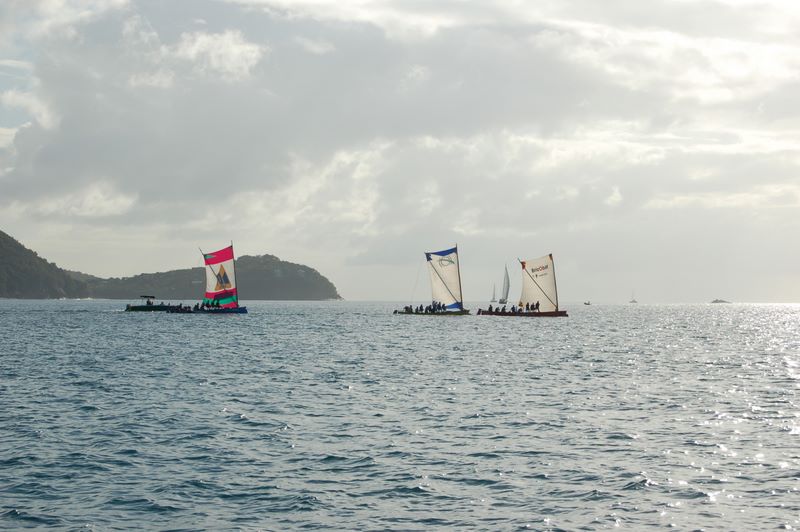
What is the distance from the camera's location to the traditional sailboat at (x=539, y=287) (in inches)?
5704

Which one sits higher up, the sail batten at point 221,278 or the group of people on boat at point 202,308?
the sail batten at point 221,278

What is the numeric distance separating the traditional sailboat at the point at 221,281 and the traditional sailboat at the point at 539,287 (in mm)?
50863

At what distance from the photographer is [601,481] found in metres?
25.7

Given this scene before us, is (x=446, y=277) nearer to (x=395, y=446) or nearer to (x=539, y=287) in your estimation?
(x=539, y=287)

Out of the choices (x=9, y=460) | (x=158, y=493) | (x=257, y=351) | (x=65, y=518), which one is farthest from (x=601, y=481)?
(x=257, y=351)

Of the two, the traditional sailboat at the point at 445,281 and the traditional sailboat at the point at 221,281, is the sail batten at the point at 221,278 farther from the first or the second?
the traditional sailboat at the point at 445,281

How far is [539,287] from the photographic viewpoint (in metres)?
150

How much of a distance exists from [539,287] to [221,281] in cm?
5722

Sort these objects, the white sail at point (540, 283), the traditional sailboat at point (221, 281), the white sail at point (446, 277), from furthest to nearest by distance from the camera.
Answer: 1. the white sail at point (446, 277)
2. the white sail at point (540, 283)
3. the traditional sailboat at point (221, 281)

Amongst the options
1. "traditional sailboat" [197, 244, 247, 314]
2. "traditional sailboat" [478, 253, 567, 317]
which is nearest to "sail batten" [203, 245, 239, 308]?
"traditional sailboat" [197, 244, 247, 314]

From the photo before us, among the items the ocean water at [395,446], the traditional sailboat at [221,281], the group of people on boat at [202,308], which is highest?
the traditional sailboat at [221,281]

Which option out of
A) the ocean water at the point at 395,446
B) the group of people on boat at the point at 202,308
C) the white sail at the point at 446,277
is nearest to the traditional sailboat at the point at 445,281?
the white sail at the point at 446,277

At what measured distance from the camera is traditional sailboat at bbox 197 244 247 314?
14138 centimetres

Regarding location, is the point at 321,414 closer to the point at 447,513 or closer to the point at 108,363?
the point at 447,513
